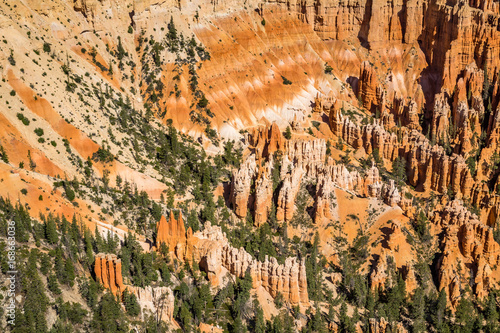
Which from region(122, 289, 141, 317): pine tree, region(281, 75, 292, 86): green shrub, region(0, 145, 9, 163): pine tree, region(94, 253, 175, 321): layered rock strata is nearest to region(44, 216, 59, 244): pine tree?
region(94, 253, 175, 321): layered rock strata

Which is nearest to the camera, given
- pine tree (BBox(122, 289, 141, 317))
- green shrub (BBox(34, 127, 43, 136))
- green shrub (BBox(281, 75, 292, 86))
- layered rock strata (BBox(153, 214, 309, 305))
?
pine tree (BBox(122, 289, 141, 317))

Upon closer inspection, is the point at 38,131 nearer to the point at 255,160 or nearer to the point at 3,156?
the point at 3,156

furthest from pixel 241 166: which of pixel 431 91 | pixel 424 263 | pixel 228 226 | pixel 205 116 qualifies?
pixel 431 91

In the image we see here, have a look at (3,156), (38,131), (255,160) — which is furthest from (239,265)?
(38,131)

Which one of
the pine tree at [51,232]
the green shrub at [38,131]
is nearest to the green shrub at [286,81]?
the green shrub at [38,131]

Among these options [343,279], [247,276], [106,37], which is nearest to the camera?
[247,276]

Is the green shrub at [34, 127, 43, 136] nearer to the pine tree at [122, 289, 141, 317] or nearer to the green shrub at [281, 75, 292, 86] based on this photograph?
the pine tree at [122, 289, 141, 317]

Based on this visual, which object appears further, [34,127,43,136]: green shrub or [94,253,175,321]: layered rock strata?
[34,127,43,136]: green shrub

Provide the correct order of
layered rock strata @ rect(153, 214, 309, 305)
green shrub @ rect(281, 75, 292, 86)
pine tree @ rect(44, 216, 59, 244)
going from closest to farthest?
1. pine tree @ rect(44, 216, 59, 244)
2. layered rock strata @ rect(153, 214, 309, 305)
3. green shrub @ rect(281, 75, 292, 86)

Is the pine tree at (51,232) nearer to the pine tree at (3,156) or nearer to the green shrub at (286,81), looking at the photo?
the pine tree at (3,156)

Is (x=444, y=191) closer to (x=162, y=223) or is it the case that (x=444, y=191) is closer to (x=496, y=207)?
(x=496, y=207)

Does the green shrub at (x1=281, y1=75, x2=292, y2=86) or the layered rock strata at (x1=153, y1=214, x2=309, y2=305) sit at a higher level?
the green shrub at (x1=281, y1=75, x2=292, y2=86)
